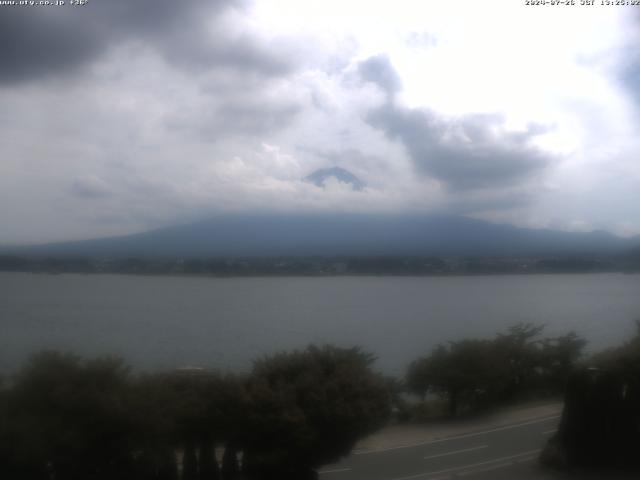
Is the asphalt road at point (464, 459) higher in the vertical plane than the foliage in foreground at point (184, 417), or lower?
lower

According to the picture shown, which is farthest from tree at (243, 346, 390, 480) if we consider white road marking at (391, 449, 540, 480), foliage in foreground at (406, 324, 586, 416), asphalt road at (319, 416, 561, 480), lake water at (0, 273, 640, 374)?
foliage in foreground at (406, 324, 586, 416)

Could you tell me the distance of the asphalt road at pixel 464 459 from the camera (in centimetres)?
1082

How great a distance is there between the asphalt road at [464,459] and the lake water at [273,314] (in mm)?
2774

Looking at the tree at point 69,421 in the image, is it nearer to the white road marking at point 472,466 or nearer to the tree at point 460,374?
the white road marking at point 472,466

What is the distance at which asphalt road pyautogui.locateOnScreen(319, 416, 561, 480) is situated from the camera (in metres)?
10.8

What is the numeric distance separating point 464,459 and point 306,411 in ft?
9.69

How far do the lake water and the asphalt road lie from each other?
9.10 feet

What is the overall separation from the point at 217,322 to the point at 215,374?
380 inches

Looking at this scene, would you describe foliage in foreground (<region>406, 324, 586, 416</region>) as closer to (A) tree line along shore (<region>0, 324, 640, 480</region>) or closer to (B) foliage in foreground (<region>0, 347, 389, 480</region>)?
(A) tree line along shore (<region>0, 324, 640, 480</region>)

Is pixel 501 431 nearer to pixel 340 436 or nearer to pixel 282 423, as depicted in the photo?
pixel 340 436

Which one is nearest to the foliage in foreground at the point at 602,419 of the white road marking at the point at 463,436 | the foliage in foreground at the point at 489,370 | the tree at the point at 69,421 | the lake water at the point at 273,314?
the white road marking at the point at 463,436

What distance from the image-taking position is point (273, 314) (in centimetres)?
2314

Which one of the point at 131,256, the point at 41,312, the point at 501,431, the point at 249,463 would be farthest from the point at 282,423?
the point at 131,256

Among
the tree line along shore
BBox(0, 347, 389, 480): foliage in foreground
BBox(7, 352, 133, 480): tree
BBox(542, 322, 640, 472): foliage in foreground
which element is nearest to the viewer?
BBox(7, 352, 133, 480): tree
